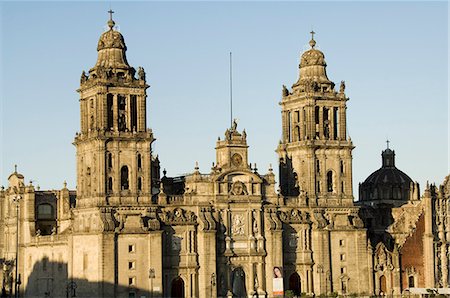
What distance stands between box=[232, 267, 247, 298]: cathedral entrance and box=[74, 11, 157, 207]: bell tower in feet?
42.8

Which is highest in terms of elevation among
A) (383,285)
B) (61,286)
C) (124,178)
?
(124,178)

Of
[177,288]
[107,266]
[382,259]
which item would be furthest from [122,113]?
[382,259]

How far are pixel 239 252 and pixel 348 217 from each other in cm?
1437

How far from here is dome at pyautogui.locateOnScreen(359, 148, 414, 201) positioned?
504ft

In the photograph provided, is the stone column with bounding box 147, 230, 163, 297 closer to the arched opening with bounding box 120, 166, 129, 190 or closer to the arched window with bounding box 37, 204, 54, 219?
the arched opening with bounding box 120, 166, 129, 190

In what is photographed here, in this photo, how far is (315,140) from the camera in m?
137

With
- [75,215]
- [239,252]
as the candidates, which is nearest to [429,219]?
[239,252]

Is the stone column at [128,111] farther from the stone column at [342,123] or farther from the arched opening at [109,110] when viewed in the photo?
the stone column at [342,123]

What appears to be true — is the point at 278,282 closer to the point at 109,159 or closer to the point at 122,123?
the point at 109,159

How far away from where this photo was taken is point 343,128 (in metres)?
139

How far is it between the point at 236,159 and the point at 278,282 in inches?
542

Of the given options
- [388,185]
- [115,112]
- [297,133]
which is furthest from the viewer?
[388,185]

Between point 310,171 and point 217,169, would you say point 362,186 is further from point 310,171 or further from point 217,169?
point 217,169

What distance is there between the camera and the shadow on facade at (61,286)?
404 ft
